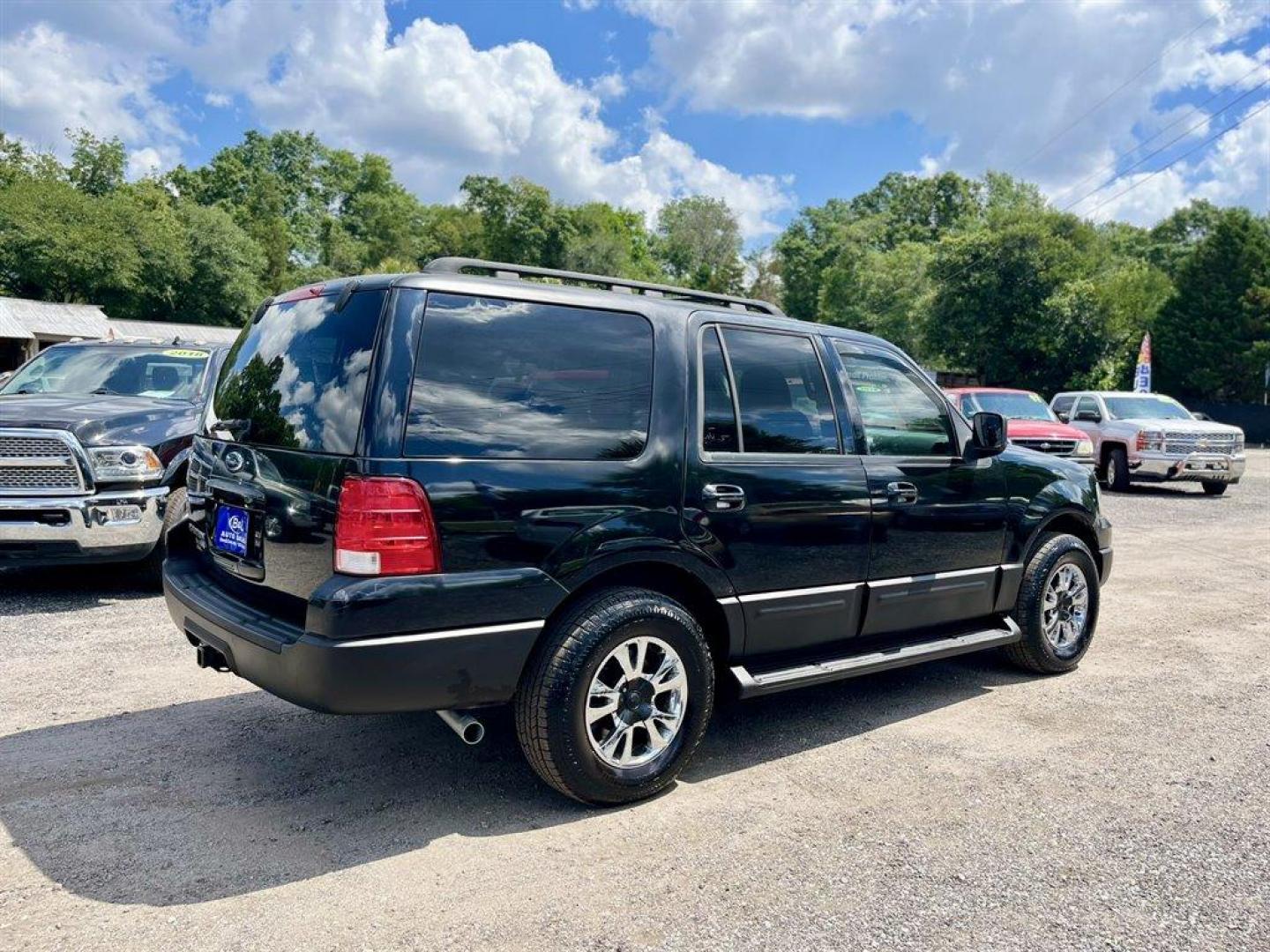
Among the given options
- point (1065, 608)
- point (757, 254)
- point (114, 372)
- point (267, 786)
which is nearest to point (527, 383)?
point (267, 786)

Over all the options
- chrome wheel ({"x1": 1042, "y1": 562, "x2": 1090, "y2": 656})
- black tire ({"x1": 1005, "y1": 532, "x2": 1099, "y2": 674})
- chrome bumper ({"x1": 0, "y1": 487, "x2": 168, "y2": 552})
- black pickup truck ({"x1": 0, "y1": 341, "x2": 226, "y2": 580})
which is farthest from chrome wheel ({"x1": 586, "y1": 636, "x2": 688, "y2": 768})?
chrome bumper ({"x1": 0, "y1": 487, "x2": 168, "y2": 552})

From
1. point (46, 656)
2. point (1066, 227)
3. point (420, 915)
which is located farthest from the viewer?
point (1066, 227)

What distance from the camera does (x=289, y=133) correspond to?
95875mm

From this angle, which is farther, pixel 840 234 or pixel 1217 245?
pixel 840 234

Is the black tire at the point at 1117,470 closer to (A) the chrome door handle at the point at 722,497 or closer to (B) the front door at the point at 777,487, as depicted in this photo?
(B) the front door at the point at 777,487

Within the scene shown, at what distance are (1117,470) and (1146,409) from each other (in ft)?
4.80

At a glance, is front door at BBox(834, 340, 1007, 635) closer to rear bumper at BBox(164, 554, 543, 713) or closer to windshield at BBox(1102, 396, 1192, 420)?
rear bumper at BBox(164, 554, 543, 713)

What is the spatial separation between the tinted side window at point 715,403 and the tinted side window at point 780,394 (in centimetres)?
6

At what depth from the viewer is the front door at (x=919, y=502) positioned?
15.0 ft

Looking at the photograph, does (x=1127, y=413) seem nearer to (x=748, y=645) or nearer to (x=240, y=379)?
(x=748, y=645)

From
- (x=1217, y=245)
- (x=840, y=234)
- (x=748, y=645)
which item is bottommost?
(x=748, y=645)

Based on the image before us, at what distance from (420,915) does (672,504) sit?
1698 mm

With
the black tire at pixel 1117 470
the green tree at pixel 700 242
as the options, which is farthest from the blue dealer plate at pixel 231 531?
the green tree at pixel 700 242

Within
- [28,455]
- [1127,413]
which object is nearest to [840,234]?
[1127,413]
